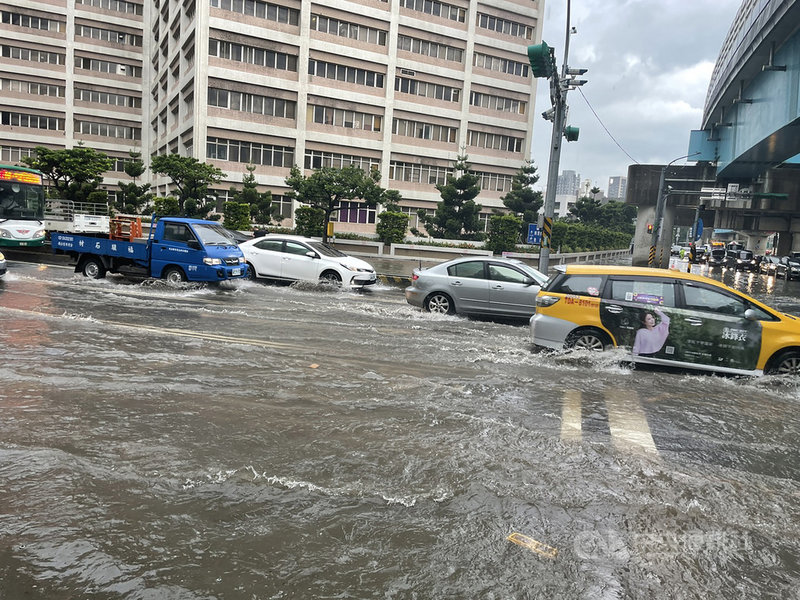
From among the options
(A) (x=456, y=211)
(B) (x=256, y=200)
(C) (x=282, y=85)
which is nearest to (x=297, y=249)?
(B) (x=256, y=200)

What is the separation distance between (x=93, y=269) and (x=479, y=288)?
34.7 ft

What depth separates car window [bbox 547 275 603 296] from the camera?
9.02 meters

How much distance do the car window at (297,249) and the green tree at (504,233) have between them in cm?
1976

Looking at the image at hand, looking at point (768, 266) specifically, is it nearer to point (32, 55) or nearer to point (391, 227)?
point (391, 227)

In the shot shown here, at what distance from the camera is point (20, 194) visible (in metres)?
22.0

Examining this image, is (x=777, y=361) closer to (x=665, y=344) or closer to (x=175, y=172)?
(x=665, y=344)

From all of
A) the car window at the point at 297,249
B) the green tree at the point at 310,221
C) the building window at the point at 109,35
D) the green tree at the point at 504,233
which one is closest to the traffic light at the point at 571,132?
the car window at the point at 297,249

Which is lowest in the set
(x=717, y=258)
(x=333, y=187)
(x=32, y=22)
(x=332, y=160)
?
(x=717, y=258)

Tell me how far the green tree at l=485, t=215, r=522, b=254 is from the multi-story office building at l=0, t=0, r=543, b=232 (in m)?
16.5

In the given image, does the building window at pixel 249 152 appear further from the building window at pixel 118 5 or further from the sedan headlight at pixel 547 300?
the sedan headlight at pixel 547 300

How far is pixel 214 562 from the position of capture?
343cm

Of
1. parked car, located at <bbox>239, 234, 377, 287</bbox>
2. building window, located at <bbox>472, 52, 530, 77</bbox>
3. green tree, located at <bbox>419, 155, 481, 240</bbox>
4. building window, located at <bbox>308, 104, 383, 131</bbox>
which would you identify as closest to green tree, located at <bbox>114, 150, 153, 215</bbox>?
building window, located at <bbox>308, 104, 383, 131</bbox>

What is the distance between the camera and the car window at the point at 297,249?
17.2m

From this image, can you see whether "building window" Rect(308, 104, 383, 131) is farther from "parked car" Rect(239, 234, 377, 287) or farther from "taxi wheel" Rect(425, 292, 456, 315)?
"taxi wheel" Rect(425, 292, 456, 315)
